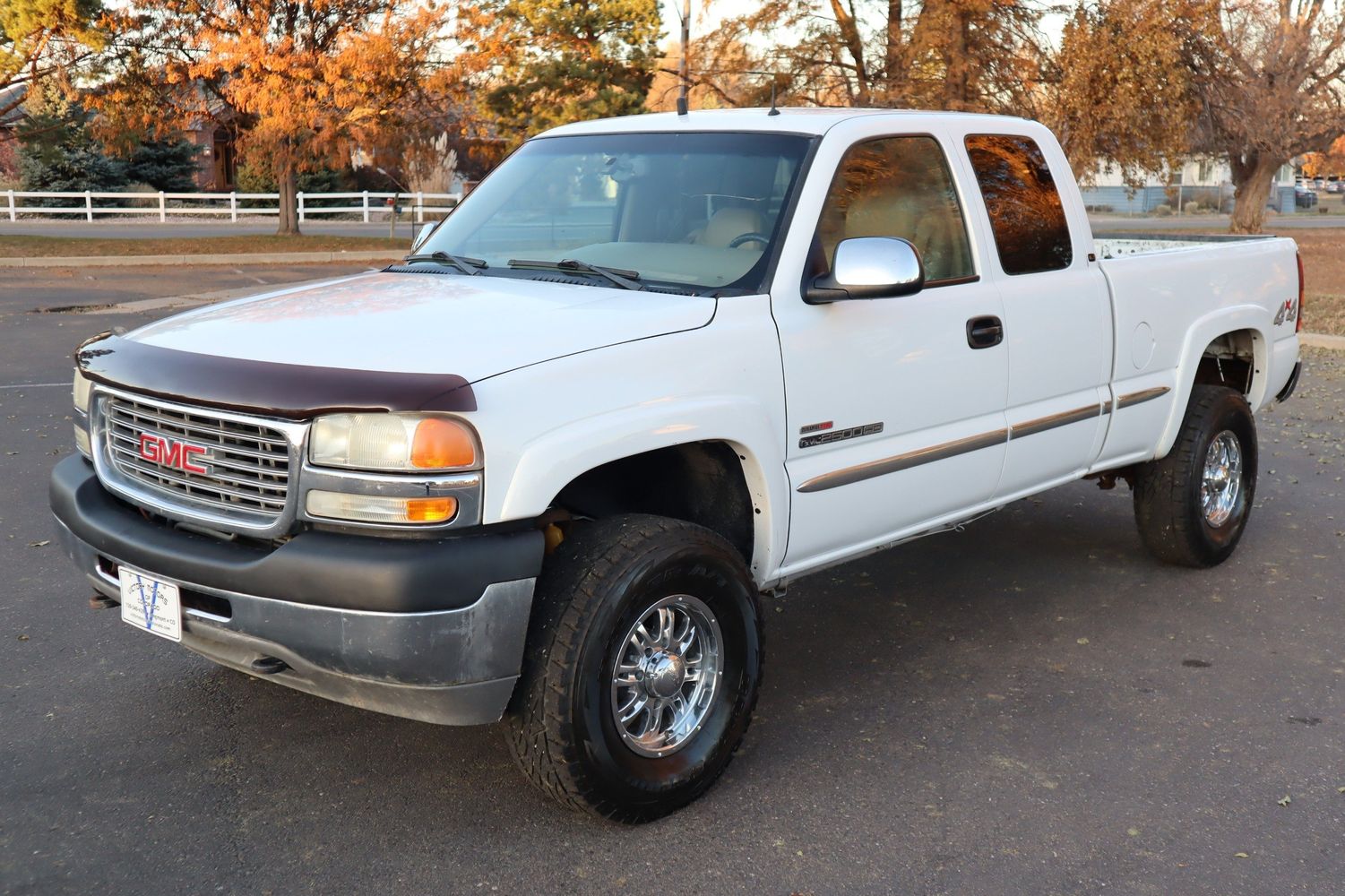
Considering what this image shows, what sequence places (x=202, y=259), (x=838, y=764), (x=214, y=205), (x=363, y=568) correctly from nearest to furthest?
(x=363, y=568) < (x=838, y=764) < (x=202, y=259) < (x=214, y=205)

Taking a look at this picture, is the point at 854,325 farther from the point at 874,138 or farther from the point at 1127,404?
the point at 1127,404

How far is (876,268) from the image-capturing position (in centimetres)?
391

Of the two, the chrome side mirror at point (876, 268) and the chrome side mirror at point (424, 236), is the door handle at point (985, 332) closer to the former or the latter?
the chrome side mirror at point (876, 268)

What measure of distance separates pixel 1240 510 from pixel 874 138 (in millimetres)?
2943

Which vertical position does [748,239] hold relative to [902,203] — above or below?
below

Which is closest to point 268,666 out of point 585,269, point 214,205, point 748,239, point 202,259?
point 585,269

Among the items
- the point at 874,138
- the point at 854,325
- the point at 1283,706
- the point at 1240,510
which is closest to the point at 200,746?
the point at 854,325

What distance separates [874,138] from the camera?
451cm

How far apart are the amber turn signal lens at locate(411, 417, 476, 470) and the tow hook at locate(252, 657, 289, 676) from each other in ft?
2.24

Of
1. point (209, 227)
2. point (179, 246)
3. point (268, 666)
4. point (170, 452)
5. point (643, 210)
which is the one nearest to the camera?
point (268, 666)

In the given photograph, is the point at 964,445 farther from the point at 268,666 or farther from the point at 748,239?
the point at 268,666

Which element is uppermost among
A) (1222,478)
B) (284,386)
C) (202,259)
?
(284,386)

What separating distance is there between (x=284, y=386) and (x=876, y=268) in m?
1.71

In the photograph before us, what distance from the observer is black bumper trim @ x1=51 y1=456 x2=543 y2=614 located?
3.15m
